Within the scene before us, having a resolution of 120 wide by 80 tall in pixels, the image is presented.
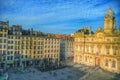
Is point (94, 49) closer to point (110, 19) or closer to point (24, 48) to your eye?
point (110, 19)

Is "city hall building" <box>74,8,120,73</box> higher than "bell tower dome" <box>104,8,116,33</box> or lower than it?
lower

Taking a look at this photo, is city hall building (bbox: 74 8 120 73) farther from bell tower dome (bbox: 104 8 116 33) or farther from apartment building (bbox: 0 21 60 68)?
apartment building (bbox: 0 21 60 68)

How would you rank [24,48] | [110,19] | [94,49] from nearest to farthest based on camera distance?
[110,19] < [94,49] < [24,48]

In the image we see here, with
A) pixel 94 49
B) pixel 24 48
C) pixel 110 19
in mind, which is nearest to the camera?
pixel 110 19

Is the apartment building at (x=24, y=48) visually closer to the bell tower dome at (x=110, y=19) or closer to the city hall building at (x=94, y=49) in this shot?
the city hall building at (x=94, y=49)

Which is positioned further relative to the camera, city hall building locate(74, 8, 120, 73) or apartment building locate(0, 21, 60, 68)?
apartment building locate(0, 21, 60, 68)

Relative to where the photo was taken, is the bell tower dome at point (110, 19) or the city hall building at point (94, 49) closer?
the bell tower dome at point (110, 19)

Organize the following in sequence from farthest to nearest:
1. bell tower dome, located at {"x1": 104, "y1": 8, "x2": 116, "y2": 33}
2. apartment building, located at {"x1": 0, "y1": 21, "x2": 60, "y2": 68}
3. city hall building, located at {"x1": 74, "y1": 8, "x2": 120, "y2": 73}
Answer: apartment building, located at {"x1": 0, "y1": 21, "x2": 60, "y2": 68}
city hall building, located at {"x1": 74, "y1": 8, "x2": 120, "y2": 73}
bell tower dome, located at {"x1": 104, "y1": 8, "x2": 116, "y2": 33}

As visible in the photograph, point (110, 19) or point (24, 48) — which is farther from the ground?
point (110, 19)

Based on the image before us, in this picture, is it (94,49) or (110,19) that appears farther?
(94,49)

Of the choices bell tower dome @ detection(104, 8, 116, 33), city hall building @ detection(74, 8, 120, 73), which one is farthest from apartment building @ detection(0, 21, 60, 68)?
bell tower dome @ detection(104, 8, 116, 33)

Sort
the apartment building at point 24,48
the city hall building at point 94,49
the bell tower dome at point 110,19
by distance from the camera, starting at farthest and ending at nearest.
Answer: the apartment building at point 24,48, the city hall building at point 94,49, the bell tower dome at point 110,19

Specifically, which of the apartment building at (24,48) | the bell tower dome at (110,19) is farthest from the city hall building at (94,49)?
the apartment building at (24,48)

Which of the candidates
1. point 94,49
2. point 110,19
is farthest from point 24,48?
point 110,19
